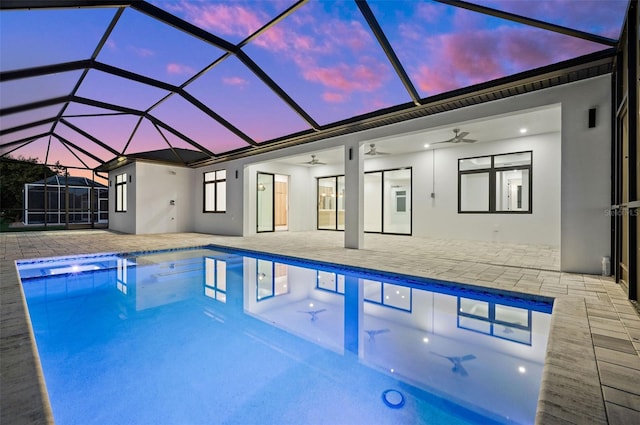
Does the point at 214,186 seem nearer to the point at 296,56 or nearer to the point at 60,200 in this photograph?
the point at 296,56

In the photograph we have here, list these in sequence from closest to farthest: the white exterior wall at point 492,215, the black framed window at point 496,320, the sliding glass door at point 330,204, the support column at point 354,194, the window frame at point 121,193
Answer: the black framed window at point 496,320, the white exterior wall at point 492,215, the support column at point 354,194, the window frame at point 121,193, the sliding glass door at point 330,204

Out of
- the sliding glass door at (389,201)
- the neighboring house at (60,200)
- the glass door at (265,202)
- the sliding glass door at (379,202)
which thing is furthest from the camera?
the neighboring house at (60,200)

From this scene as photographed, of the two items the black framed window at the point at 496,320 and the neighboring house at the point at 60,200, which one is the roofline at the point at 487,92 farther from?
the neighboring house at the point at 60,200

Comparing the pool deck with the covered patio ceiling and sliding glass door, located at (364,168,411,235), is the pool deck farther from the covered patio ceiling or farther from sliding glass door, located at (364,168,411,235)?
sliding glass door, located at (364,168,411,235)

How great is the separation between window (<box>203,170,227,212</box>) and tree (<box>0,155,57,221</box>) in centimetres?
802

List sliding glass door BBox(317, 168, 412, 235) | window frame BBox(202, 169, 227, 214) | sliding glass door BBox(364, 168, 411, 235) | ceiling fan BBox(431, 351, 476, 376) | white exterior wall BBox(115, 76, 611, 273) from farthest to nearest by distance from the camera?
window frame BBox(202, 169, 227, 214) → sliding glass door BBox(317, 168, 412, 235) → sliding glass door BBox(364, 168, 411, 235) → white exterior wall BBox(115, 76, 611, 273) → ceiling fan BBox(431, 351, 476, 376)

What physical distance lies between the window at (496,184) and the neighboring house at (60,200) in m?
15.7

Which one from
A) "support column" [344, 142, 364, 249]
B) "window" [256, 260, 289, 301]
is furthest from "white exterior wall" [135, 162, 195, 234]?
"support column" [344, 142, 364, 249]

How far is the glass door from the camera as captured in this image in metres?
11.8

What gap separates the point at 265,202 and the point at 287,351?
976 cm

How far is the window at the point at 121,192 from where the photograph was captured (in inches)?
491

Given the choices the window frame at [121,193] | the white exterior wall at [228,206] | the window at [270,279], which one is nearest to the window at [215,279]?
the window at [270,279]

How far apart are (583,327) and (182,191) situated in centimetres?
1277

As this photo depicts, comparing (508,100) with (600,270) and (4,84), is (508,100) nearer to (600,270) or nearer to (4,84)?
(600,270)
